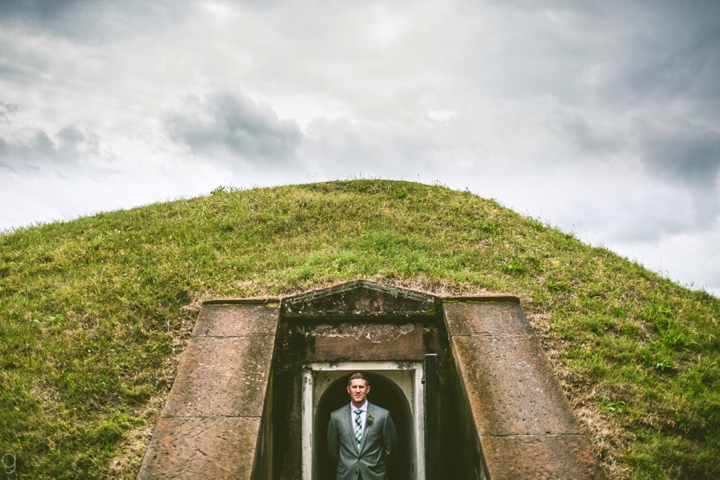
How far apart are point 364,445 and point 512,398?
2268 millimetres

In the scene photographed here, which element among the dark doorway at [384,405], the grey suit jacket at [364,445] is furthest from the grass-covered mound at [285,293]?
the grey suit jacket at [364,445]

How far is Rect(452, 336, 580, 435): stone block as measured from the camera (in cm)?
492

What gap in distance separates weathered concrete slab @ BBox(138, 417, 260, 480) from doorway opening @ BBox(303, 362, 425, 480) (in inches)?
63.5

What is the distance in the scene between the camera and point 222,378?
5359 millimetres

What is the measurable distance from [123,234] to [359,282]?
23.4ft

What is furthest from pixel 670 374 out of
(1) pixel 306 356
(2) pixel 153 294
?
(2) pixel 153 294

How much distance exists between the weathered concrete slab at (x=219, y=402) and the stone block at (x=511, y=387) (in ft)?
8.12

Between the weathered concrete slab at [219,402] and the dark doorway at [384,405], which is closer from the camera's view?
the weathered concrete slab at [219,402]

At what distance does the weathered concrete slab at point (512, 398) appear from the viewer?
14.9 ft

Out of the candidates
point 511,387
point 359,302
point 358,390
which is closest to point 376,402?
point 358,390

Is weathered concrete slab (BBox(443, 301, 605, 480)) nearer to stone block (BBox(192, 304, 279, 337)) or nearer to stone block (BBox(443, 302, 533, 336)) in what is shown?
stone block (BBox(443, 302, 533, 336))

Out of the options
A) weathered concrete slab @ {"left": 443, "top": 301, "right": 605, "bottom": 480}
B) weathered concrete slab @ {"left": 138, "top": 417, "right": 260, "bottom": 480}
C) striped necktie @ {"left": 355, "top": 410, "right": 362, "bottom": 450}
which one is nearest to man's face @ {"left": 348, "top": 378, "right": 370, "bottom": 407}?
striped necktie @ {"left": 355, "top": 410, "right": 362, "bottom": 450}

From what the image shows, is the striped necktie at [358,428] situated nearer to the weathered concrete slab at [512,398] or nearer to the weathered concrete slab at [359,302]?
the weathered concrete slab at [359,302]

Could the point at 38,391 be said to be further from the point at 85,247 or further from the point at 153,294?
the point at 85,247
